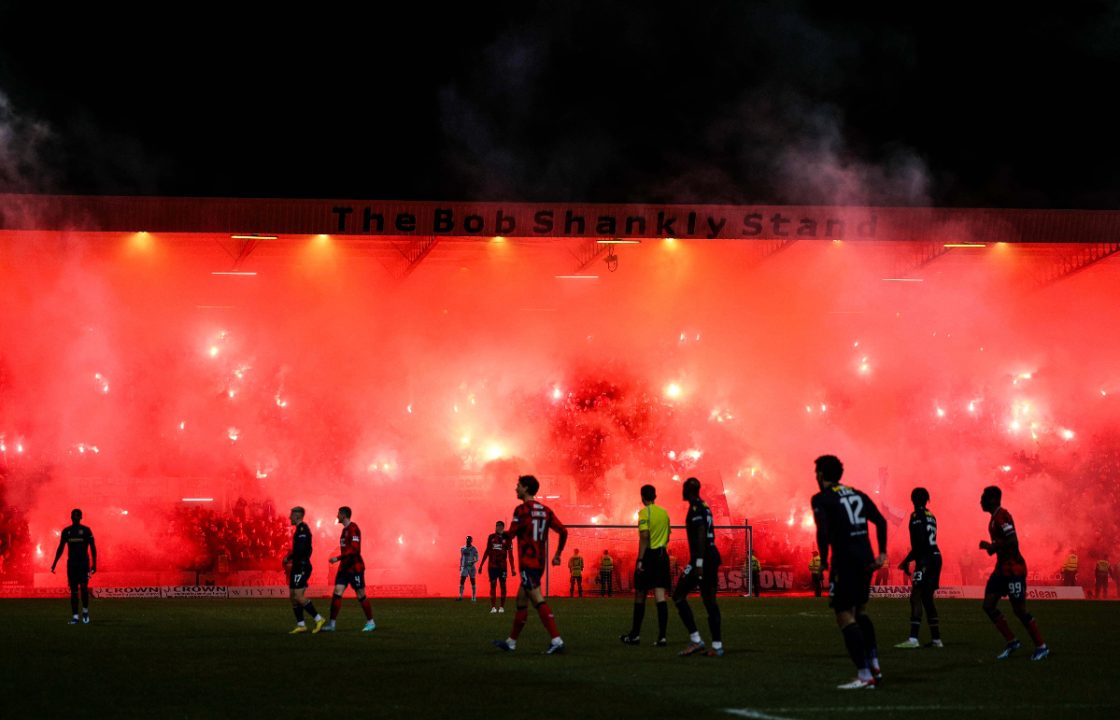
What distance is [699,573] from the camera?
14977 millimetres

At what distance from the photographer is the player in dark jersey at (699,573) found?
14.8 metres

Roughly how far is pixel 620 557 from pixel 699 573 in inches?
1063

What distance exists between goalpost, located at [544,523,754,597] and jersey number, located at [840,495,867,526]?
29.1 metres

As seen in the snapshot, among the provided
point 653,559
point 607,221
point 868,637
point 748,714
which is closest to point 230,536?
point 607,221

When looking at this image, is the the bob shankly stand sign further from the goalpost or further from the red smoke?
the goalpost

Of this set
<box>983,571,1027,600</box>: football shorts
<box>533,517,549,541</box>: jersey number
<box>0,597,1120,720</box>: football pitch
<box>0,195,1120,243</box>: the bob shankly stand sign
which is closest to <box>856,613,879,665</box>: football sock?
<box>0,597,1120,720</box>: football pitch

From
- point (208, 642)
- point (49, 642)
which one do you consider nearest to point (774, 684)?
point (208, 642)

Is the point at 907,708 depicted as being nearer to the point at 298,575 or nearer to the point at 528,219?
the point at 298,575

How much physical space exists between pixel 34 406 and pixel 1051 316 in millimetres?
34686

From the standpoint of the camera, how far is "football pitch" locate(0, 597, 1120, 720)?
9.66 metres

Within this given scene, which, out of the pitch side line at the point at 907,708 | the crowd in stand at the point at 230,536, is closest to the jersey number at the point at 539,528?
the pitch side line at the point at 907,708

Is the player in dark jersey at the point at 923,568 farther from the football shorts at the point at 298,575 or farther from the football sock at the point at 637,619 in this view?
the football shorts at the point at 298,575

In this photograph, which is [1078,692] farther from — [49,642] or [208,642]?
[49,642]

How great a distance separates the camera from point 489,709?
9.56 metres
